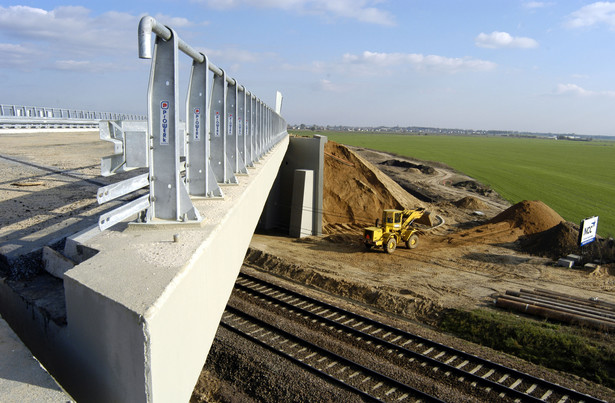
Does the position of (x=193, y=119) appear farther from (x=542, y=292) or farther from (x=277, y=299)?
(x=542, y=292)

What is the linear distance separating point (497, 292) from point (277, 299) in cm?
850

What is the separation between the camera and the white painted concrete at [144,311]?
250cm

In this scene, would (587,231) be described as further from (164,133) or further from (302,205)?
(164,133)

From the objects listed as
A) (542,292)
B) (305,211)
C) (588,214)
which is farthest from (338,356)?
(588,214)

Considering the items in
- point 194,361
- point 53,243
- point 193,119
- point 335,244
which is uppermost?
point 193,119

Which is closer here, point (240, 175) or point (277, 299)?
point (240, 175)

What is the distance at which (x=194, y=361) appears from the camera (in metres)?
3.33

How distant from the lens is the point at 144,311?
246 centimetres

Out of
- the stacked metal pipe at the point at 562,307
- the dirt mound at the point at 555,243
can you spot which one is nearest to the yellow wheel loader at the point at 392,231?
the dirt mound at the point at 555,243

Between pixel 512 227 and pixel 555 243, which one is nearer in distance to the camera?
pixel 555 243

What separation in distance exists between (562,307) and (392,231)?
923cm

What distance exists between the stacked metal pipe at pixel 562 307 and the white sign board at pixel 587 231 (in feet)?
17.4

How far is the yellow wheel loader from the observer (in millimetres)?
21562

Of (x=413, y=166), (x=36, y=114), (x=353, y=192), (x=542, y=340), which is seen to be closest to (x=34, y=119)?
(x=36, y=114)
